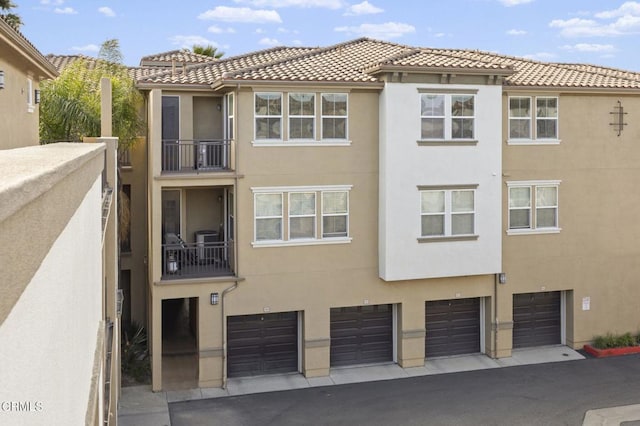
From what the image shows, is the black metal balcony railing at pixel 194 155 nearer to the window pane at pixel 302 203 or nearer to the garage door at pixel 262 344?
the window pane at pixel 302 203

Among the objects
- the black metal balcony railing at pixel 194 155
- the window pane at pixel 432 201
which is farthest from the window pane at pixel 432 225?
the black metal balcony railing at pixel 194 155

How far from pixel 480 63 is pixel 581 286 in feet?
28.1

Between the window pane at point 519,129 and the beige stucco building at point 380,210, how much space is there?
5 cm

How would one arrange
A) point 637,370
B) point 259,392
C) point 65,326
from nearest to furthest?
point 65,326 → point 259,392 → point 637,370

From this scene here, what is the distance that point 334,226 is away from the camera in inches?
865

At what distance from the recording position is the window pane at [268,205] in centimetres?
2127

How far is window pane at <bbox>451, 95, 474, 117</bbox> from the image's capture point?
2214cm

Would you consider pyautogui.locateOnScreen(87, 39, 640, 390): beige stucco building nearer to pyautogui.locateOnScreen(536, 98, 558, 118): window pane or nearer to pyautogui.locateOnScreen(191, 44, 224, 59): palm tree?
pyautogui.locateOnScreen(536, 98, 558, 118): window pane

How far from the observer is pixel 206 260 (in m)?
22.3

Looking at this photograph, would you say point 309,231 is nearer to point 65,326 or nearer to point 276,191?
point 276,191

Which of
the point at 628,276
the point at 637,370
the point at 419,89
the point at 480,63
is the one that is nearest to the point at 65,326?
the point at 419,89

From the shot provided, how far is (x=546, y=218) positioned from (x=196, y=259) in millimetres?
11850

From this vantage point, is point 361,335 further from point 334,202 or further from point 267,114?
point 267,114

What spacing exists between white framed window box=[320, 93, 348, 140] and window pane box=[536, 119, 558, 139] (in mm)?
6835
